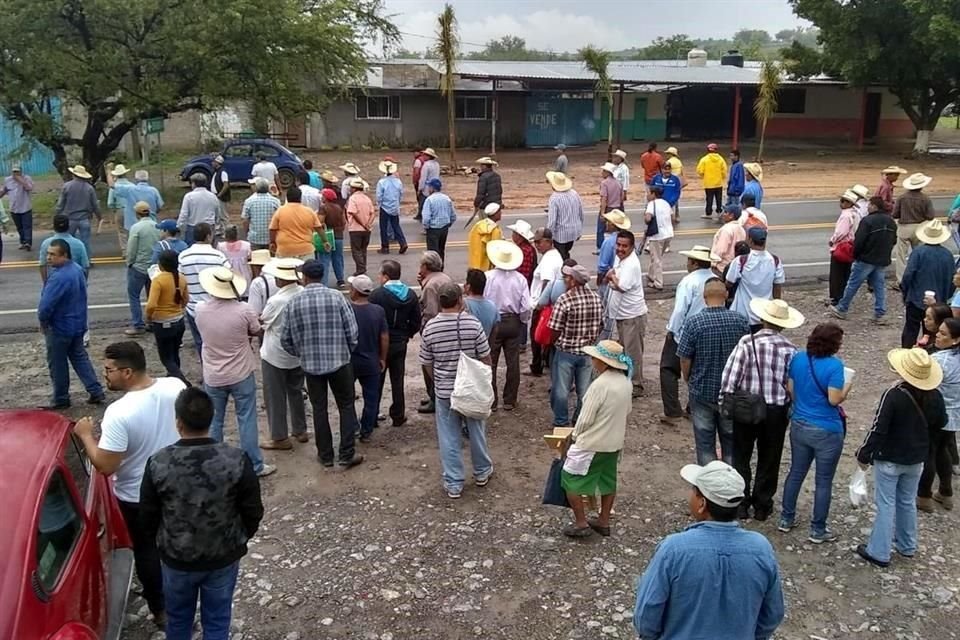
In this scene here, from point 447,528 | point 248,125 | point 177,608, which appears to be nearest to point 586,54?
point 248,125

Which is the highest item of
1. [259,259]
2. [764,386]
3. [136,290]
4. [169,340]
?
[259,259]

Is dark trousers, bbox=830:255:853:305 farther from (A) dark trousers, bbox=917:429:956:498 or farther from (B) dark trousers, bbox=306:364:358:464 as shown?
(B) dark trousers, bbox=306:364:358:464

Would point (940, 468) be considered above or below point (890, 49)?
below

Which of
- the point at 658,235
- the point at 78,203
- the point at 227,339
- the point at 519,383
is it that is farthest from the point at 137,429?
the point at 78,203

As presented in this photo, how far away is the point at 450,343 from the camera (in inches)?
266

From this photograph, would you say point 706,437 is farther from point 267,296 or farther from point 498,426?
point 267,296

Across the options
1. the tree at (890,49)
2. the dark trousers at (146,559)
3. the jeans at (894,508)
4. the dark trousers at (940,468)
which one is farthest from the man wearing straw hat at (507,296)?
the tree at (890,49)

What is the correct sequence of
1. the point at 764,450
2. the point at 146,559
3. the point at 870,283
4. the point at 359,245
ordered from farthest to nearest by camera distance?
the point at 359,245
the point at 870,283
the point at 764,450
the point at 146,559

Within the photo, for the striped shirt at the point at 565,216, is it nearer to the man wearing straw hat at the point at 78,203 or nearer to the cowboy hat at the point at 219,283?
the cowboy hat at the point at 219,283

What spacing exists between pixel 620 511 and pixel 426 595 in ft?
6.10

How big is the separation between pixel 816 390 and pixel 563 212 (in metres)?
6.70

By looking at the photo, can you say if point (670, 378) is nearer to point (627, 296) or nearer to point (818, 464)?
point (627, 296)

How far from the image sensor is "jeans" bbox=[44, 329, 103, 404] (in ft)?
27.3

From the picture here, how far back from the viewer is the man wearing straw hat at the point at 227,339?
6.64m
